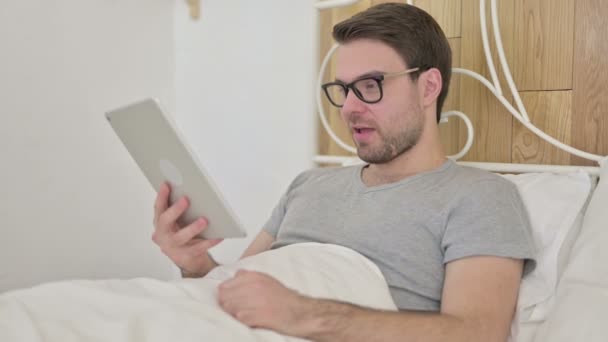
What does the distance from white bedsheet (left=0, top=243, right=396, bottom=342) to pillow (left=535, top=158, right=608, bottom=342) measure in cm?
26

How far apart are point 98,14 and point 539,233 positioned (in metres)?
1.37

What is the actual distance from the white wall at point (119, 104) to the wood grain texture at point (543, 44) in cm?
55

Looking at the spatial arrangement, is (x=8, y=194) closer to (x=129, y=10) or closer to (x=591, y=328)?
(x=129, y=10)

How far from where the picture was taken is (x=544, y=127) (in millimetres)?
1327

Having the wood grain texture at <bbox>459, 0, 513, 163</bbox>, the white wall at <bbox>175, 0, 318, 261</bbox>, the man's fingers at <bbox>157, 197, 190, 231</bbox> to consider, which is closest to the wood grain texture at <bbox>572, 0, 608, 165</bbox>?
the wood grain texture at <bbox>459, 0, 513, 163</bbox>

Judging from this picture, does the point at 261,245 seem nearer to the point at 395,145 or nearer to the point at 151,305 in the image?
the point at 395,145

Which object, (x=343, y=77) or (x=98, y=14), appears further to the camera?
(x=98, y=14)

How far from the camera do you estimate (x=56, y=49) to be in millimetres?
1755

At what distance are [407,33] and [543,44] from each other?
0.29 metres

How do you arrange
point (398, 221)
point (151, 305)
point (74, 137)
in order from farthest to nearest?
point (74, 137) < point (398, 221) < point (151, 305)

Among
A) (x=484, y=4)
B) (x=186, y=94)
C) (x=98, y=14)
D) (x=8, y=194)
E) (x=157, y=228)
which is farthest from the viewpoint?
(x=186, y=94)

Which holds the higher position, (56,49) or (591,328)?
(56,49)

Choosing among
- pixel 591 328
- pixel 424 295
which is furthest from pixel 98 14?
pixel 591 328

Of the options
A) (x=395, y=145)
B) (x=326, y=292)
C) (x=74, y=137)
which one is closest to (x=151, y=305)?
(x=326, y=292)
